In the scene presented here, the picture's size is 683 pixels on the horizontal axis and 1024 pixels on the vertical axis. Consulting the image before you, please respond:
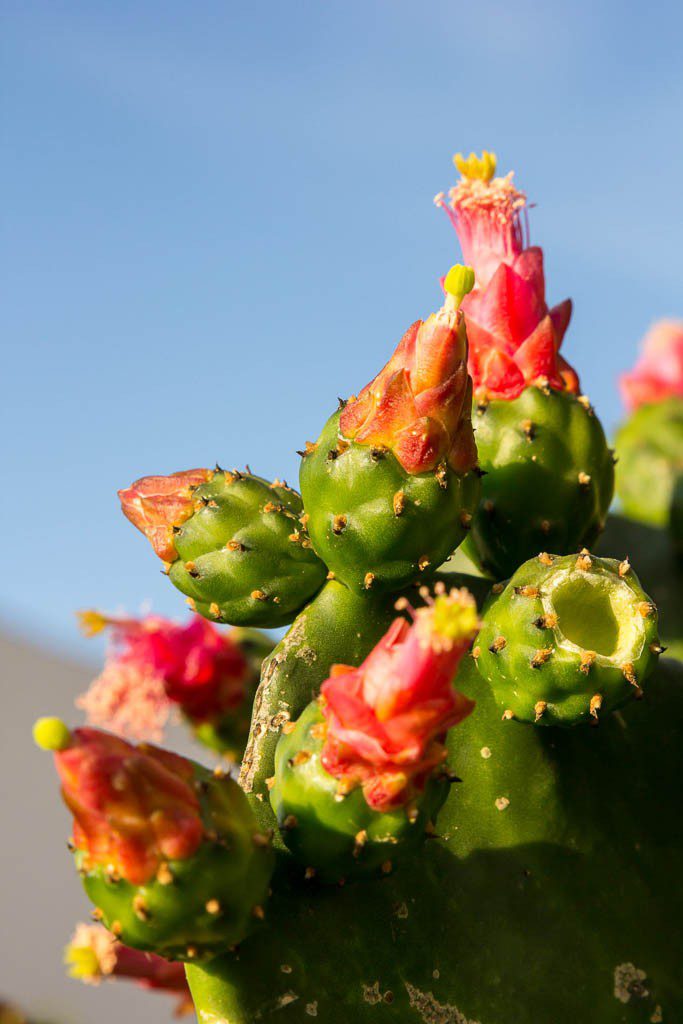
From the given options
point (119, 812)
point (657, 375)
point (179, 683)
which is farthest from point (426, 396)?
point (657, 375)

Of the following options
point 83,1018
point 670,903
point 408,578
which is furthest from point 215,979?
point 83,1018

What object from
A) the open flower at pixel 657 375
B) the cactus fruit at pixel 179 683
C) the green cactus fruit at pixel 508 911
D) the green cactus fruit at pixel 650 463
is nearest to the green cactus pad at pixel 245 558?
the green cactus fruit at pixel 508 911

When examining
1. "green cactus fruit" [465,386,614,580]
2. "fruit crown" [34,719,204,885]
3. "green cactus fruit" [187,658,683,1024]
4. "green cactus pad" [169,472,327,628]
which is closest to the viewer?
"fruit crown" [34,719,204,885]

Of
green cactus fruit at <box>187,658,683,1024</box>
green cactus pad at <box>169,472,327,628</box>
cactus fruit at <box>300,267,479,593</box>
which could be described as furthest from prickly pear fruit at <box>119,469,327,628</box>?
green cactus fruit at <box>187,658,683,1024</box>

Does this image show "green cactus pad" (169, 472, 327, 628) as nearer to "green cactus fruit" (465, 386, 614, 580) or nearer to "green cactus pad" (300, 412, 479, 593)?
"green cactus pad" (300, 412, 479, 593)

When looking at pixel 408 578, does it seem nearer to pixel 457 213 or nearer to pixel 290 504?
pixel 290 504
